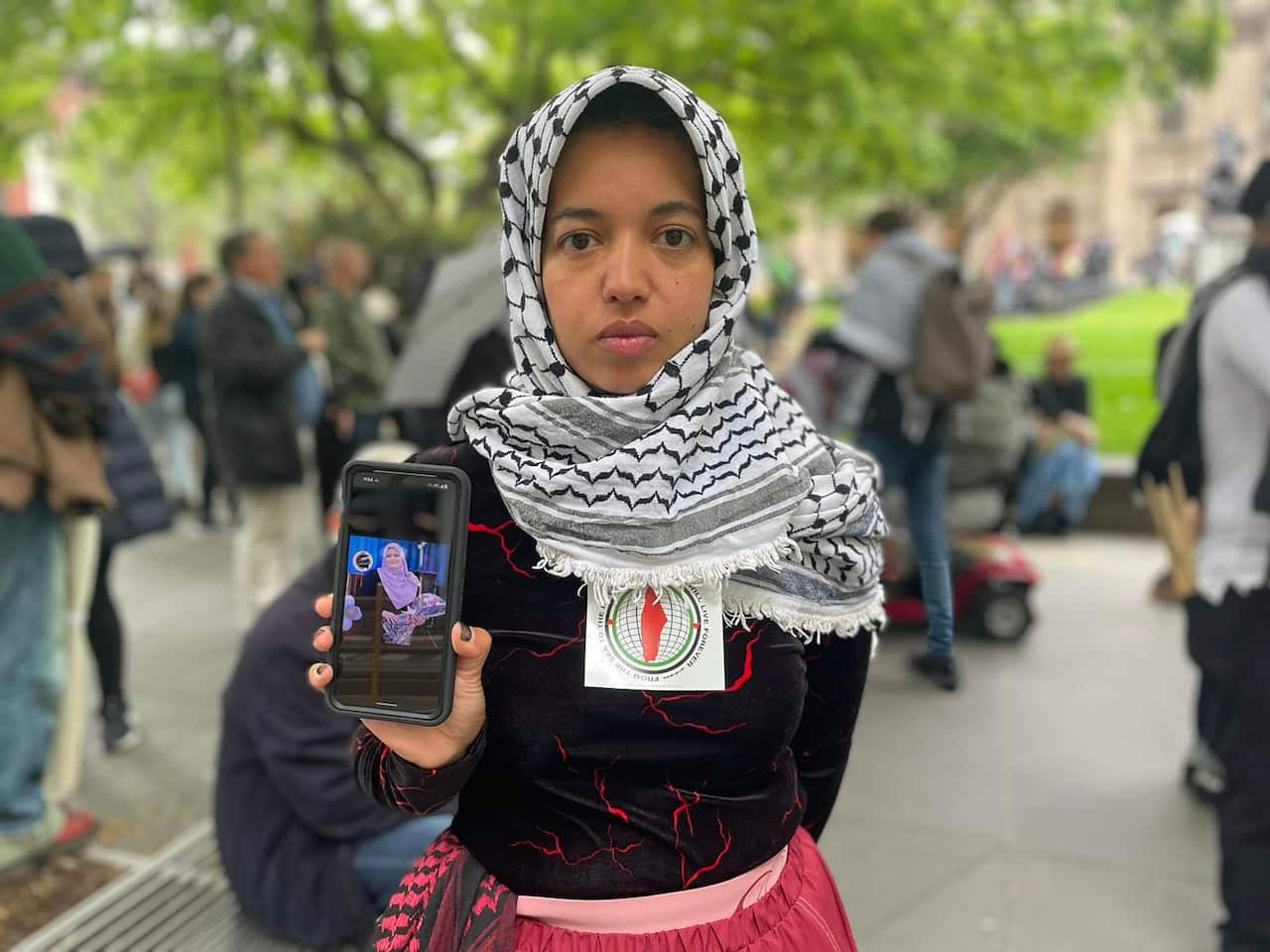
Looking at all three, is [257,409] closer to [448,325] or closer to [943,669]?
[448,325]

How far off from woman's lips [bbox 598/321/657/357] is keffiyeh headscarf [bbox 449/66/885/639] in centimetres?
4

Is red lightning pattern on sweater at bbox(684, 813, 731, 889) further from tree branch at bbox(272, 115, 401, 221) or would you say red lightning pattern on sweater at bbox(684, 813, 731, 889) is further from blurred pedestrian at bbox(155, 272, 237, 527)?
tree branch at bbox(272, 115, 401, 221)

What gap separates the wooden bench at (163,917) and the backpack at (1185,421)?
2864 millimetres

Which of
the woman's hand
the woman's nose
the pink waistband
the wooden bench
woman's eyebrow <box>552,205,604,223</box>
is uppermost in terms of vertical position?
woman's eyebrow <box>552,205,604,223</box>

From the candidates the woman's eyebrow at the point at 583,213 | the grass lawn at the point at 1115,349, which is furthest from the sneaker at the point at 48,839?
the grass lawn at the point at 1115,349

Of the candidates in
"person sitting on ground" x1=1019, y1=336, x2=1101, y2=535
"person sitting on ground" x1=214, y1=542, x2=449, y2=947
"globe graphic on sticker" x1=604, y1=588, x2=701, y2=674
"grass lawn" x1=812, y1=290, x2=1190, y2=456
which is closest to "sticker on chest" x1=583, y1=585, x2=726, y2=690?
"globe graphic on sticker" x1=604, y1=588, x2=701, y2=674

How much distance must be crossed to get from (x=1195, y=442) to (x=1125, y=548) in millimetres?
4369

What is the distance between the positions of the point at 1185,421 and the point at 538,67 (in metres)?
7.41

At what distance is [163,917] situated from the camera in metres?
2.85

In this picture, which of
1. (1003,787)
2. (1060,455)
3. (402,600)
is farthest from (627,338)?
(1060,455)

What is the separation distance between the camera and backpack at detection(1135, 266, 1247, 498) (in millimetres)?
3164

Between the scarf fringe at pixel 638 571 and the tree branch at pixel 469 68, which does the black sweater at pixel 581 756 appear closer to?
the scarf fringe at pixel 638 571

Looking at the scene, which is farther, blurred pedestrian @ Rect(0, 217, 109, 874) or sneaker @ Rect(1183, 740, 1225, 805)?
sneaker @ Rect(1183, 740, 1225, 805)

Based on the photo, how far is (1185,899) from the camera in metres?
3.19
